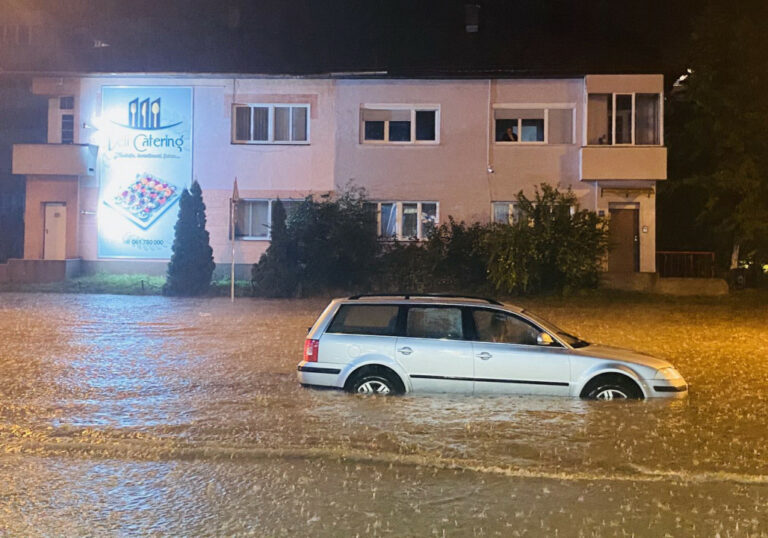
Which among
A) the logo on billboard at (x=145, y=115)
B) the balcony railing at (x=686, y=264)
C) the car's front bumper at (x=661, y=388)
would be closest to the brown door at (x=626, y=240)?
the balcony railing at (x=686, y=264)

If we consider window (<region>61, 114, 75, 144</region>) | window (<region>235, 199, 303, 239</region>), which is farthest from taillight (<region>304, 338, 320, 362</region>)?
window (<region>61, 114, 75, 144</region>)

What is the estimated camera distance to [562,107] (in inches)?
985

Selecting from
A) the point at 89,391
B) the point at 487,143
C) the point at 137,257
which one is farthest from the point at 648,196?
the point at 89,391

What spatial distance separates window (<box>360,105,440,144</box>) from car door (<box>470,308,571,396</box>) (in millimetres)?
17389

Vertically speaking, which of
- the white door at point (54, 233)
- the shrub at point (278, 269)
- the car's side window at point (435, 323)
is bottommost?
the car's side window at point (435, 323)

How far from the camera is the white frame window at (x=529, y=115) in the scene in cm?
2505

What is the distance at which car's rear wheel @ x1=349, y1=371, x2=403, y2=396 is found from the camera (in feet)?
28.9

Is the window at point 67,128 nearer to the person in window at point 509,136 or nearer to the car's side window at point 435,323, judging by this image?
the person in window at point 509,136

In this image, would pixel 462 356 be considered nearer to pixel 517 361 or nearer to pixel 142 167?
pixel 517 361

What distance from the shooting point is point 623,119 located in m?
25.1

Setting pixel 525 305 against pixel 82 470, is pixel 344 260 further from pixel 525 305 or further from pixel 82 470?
pixel 82 470

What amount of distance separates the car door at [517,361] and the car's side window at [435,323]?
23 cm

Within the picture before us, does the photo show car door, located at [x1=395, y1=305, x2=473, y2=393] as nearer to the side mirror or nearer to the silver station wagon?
the silver station wagon

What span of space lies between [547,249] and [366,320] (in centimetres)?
1299
